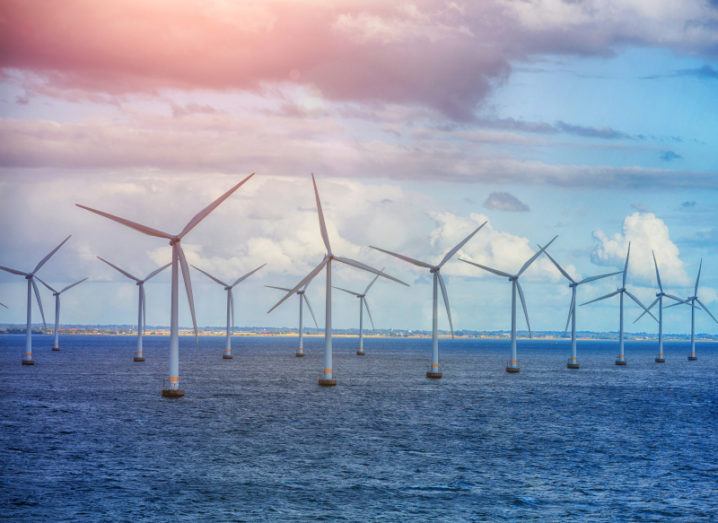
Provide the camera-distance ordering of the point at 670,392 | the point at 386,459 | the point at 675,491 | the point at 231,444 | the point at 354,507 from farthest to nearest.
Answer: the point at 670,392
the point at 231,444
the point at 386,459
the point at 675,491
the point at 354,507

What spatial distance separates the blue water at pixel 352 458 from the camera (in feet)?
194

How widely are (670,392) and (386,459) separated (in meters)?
108

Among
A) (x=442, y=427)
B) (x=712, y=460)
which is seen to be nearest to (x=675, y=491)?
(x=712, y=460)

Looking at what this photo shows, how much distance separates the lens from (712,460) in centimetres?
8238

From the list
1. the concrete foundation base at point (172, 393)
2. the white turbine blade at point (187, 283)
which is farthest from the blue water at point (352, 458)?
the white turbine blade at point (187, 283)

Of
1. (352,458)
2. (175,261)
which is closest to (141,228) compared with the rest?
(175,261)

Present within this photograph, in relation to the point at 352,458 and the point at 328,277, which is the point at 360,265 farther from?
the point at 352,458

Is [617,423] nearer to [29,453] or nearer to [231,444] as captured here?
[231,444]

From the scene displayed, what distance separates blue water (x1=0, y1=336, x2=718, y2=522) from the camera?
5903 cm

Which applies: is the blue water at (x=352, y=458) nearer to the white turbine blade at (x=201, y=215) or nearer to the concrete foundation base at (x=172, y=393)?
the concrete foundation base at (x=172, y=393)

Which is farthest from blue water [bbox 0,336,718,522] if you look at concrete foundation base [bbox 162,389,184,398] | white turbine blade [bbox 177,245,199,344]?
white turbine blade [bbox 177,245,199,344]

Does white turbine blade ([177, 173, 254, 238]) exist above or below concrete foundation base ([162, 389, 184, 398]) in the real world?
above

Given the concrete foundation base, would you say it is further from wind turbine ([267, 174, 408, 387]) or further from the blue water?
wind turbine ([267, 174, 408, 387])

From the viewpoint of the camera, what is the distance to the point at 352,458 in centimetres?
7925
